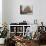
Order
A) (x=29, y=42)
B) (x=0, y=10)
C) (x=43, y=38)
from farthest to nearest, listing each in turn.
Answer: (x=0, y=10)
(x=43, y=38)
(x=29, y=42)

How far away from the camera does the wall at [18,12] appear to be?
659 centimetres

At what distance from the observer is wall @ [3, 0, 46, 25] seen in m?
6.59

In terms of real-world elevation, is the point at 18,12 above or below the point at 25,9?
below

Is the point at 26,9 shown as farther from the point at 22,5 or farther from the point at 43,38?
the point at 43,38

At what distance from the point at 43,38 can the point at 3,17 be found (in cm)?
228

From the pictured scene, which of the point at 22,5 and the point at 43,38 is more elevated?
the point at 22,5

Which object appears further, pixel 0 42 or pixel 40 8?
pixel 40 8

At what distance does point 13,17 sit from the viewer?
6.62m

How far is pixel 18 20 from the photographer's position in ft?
21.7

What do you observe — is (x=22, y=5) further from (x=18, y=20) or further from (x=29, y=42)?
(x=29, y=42)

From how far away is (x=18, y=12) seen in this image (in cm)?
664

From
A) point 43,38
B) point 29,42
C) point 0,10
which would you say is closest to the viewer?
point 29,42

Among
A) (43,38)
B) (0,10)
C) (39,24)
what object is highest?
(0,10)

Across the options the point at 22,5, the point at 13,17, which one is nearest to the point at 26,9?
the point at 22,5
